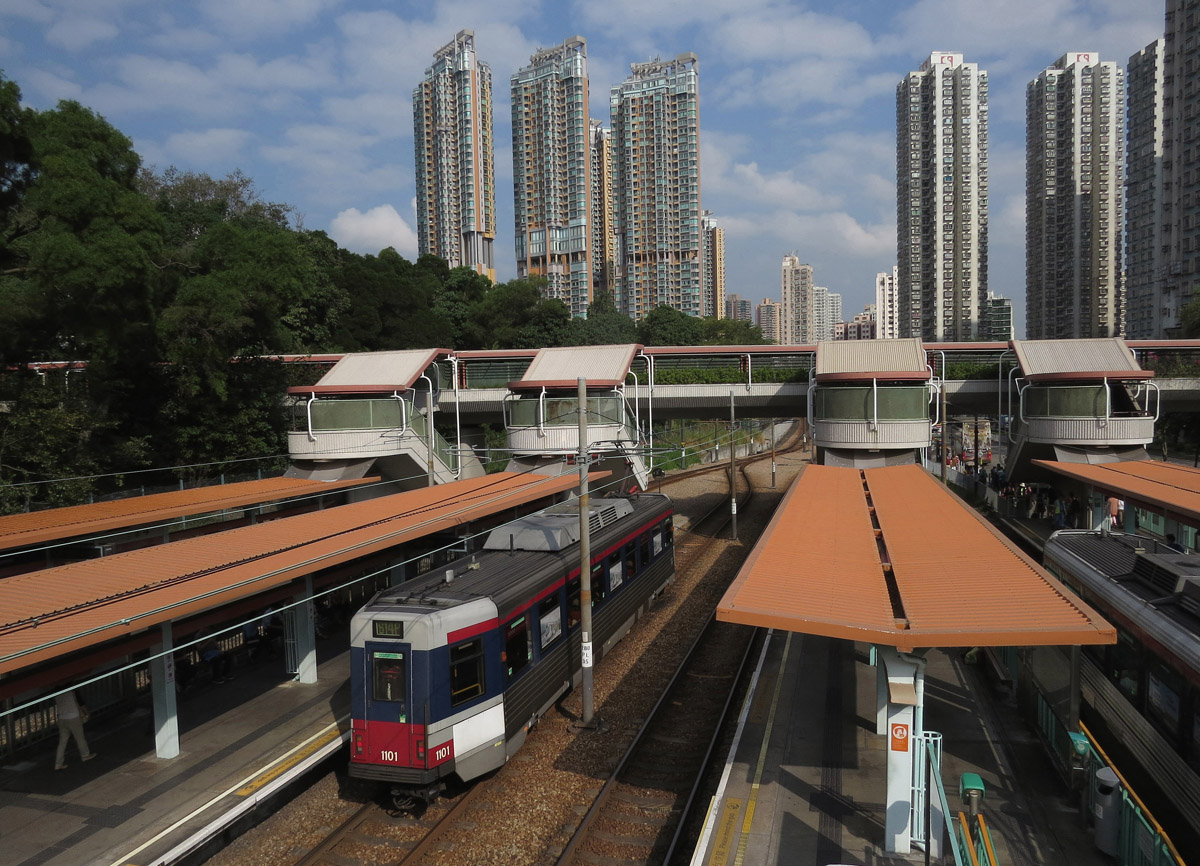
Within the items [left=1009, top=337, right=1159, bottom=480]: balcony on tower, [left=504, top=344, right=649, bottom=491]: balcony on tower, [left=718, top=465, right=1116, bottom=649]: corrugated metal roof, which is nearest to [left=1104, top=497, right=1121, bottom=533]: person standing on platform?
[left=1009, top=337, right=1159, bottom=480]: balcony on tower

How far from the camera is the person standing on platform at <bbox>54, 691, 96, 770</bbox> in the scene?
11477 millimetres

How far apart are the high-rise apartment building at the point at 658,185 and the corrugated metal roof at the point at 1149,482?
11014 cm

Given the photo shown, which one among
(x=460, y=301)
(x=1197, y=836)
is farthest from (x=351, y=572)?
(x=460, y=301)

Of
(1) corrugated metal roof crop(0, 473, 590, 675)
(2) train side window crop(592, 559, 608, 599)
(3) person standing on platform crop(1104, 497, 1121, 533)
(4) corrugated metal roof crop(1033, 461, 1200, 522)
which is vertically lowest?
(3) person standing on platform crop(1104, 497, 1121, 533)

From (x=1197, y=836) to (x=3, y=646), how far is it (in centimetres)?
1236

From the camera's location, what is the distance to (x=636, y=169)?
134m

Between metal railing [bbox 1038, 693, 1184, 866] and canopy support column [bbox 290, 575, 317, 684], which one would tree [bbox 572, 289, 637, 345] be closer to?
canopy support column [bbox 290, 575, 317, 684]

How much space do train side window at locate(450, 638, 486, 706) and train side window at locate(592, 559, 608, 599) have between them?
4702 millimetres

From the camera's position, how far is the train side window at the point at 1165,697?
8008 mm

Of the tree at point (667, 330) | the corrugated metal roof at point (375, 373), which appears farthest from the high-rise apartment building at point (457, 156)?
the corrugated metal roof at point (375, 373)

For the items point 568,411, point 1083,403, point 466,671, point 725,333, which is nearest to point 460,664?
point 466,671

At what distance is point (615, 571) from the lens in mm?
16750

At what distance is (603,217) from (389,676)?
5277 inches

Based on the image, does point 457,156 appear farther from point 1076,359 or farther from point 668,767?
point 668,767
